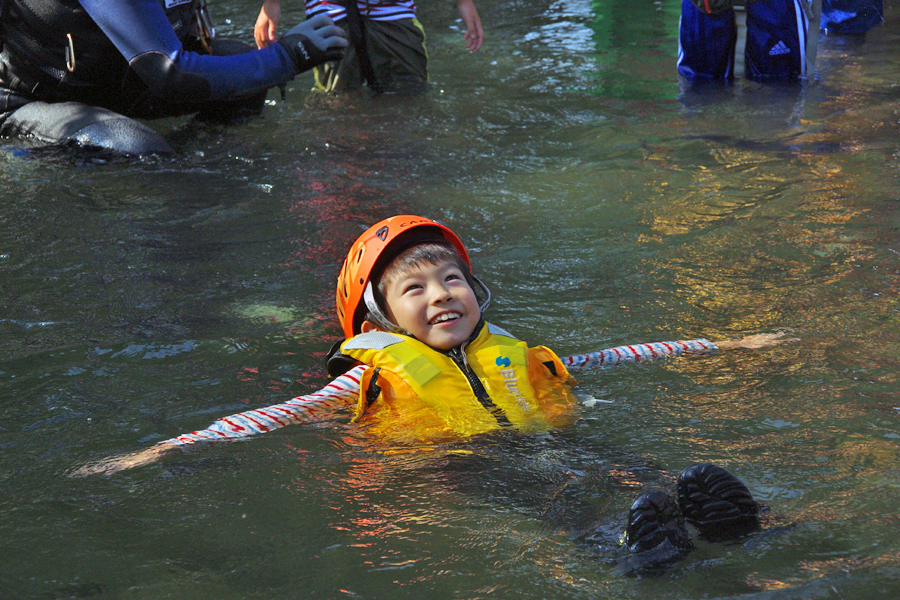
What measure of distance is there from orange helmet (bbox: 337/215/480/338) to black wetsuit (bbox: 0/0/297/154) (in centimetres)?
274

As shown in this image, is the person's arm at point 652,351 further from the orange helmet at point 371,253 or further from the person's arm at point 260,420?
the person's arm at point 260,420

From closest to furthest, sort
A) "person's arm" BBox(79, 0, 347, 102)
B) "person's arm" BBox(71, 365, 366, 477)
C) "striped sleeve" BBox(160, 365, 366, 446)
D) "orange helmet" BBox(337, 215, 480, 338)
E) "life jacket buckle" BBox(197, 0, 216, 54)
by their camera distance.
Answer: "person's arm" BBox(71, 365, 366, 477), "striped sleeve" BBox(160, 365, 366, 446), "orange helmet" BBox(337, 215, 480, 338), "person's arm" BBox(79, 0, 347, 102), "life jacket buckle" BBox(197, 0, 216, 54)

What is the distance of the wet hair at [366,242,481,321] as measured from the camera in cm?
368

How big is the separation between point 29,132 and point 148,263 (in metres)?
2.52

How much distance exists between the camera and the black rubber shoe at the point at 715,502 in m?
2.47

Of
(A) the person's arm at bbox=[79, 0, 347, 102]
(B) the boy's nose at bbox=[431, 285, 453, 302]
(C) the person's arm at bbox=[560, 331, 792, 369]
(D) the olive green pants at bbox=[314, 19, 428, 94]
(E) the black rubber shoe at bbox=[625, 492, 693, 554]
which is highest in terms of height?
(A) the person's arm at bbox=[79, 0, 347, 102]

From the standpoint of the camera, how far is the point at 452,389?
11.4 feet

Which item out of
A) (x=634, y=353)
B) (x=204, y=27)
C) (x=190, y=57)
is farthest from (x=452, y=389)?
(x=204, y=27)

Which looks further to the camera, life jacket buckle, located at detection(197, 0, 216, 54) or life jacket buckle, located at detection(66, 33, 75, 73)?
life jacket buckle, located at detection(197, 0, 216, 54)

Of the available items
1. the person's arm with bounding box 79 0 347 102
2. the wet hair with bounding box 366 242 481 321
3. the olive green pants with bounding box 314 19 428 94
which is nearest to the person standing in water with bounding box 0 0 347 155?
the person's arm with bounding box 79 0 347 102

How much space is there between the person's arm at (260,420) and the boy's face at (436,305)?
29cm

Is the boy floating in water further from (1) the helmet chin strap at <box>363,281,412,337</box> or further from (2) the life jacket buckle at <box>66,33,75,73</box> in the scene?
(2) the life jacket buckle at <box>66,33,75,73</box>

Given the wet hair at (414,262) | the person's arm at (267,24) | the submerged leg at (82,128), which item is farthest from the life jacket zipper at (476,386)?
the person's arm at (267,24)

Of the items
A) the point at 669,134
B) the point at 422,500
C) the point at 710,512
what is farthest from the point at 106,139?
the point at 710,512
